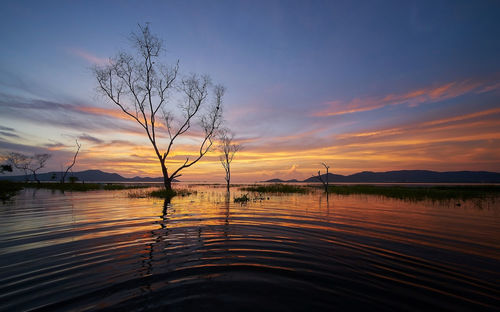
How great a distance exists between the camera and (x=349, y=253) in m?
5.75

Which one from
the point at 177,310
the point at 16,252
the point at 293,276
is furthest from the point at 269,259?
the point at 16,252

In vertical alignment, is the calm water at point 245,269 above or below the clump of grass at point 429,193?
above

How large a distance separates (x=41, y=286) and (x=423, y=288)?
7.03 metres

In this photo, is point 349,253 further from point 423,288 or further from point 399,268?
point 423,288

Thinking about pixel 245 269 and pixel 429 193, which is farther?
pixel 429 193

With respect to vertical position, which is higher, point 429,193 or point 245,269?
point 245,269

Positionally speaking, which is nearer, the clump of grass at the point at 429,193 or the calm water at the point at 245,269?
the calm water at the point at 245,269

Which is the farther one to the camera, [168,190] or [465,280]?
[168,190]

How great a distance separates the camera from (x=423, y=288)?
12.5ft

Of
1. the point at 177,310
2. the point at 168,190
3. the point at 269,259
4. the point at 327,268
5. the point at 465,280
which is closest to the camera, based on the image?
the point at 177,310

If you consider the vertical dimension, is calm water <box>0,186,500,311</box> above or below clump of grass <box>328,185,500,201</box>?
above

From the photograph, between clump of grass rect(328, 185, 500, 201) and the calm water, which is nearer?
the calm water

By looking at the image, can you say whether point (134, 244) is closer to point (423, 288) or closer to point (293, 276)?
point (293, 276)

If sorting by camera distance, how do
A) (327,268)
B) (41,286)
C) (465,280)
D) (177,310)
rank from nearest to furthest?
(177,310) → (41,286) → (465,280) → (327,268)
